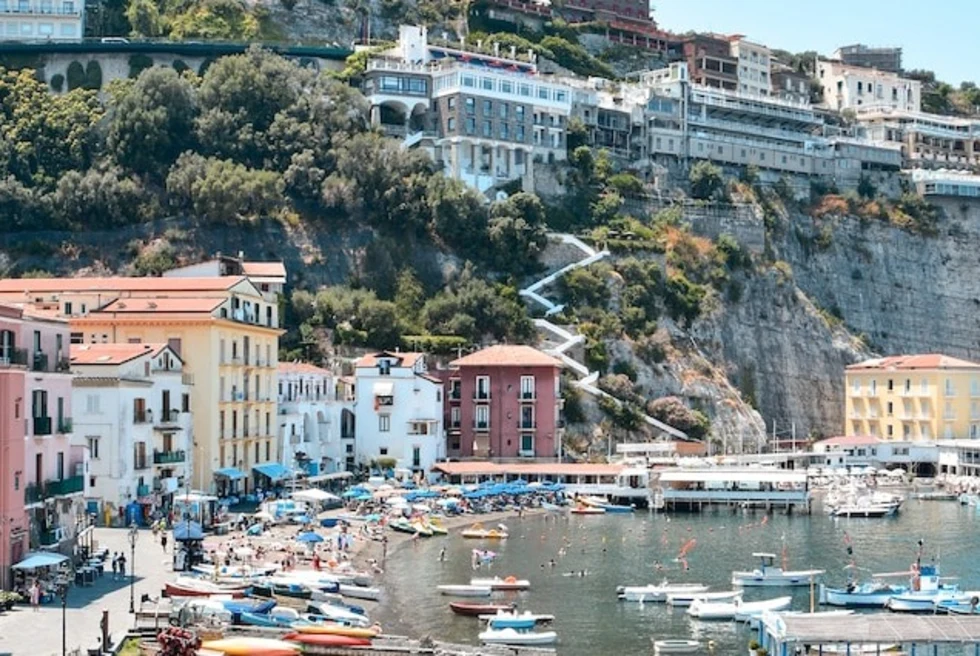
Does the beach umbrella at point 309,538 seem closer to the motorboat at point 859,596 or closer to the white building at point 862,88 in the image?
the motorboat at point 859,596

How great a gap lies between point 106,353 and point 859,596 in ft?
104

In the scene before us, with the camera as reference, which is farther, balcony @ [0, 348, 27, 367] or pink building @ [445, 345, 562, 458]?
pink building @ [445, 345, 562, 458]

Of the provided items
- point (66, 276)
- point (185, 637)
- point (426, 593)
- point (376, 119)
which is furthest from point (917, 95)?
point (185, 637)

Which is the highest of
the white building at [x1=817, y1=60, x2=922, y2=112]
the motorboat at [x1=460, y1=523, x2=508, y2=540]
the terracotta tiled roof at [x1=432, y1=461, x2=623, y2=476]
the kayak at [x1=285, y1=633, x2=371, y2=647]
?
the white building at [x1=817, y1=60, x2=922, y2=112]

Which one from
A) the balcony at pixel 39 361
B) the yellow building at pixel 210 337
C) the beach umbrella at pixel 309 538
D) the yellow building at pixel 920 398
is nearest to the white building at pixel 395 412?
the yellow building at pixel 210 337

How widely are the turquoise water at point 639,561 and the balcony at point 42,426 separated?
12454 mm

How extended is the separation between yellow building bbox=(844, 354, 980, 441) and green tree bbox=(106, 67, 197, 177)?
55477mm

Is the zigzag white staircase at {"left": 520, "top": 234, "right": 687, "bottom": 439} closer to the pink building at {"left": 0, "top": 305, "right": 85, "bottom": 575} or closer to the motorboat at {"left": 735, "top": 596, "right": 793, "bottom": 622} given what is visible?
the motorboat at {"left": 735, "top": 596, "right": 793, "bottom": 622}

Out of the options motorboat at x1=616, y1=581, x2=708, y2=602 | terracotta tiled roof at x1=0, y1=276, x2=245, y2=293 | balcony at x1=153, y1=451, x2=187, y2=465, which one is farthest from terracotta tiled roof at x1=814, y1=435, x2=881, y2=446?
motorboat at x1=616, y1=581, x2=708, y2=602

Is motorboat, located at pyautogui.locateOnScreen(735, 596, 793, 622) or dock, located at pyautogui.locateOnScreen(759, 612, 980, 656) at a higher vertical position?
dock, located at pyautogui.locateOnScreen(759, 612, 980, 656)

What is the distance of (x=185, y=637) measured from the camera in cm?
3148

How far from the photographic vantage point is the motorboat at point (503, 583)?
189 ft

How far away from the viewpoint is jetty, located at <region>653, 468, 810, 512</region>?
9119 cm

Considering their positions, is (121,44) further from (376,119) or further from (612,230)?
(612,230)
